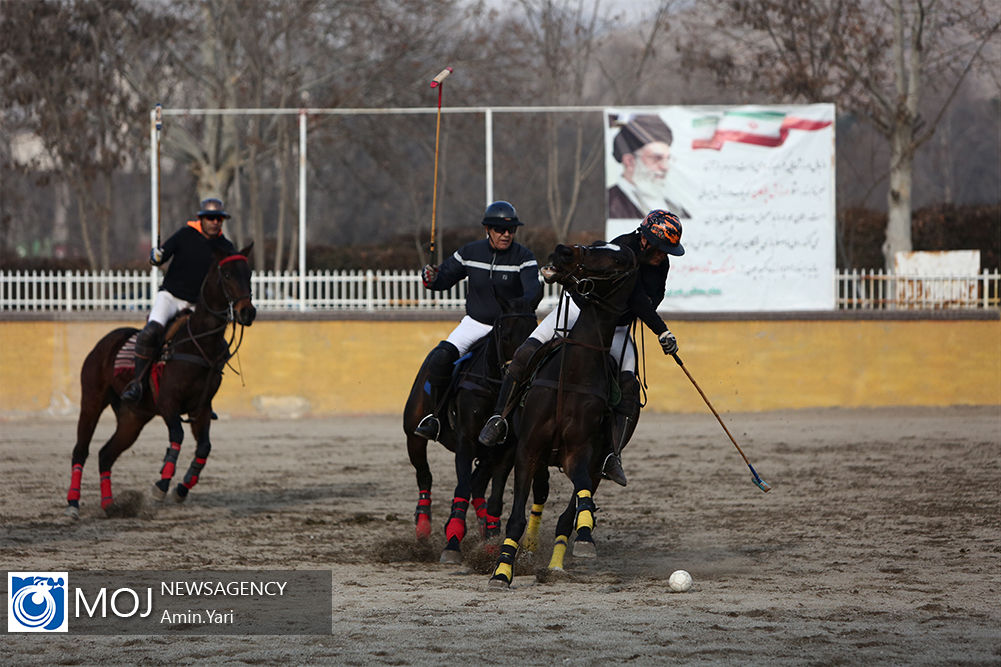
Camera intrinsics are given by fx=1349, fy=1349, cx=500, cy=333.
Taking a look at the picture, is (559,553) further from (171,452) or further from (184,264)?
(184,264)

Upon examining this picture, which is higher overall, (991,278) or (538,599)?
(991,278)

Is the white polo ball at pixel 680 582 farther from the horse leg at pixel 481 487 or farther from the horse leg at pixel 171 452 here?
the horse leg at pixel 171 452

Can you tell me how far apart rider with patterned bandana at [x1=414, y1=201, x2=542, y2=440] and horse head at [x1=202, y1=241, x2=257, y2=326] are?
2.37m

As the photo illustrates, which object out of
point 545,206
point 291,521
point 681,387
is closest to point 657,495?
point 291,521

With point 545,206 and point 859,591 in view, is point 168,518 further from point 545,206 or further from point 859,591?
point 545,206

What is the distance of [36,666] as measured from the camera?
622cm

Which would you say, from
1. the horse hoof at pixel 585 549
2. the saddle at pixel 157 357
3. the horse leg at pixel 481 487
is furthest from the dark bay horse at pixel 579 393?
the saddle at pixel 157 357

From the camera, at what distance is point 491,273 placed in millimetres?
9961

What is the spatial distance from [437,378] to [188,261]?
3915 millimetres

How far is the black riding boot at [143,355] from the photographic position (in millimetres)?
12102

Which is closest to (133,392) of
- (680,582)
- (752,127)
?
(680,582)

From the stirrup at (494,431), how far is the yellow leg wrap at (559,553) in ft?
2.53

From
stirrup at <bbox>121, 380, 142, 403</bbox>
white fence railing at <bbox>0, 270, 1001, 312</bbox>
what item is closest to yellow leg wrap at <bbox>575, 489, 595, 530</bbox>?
stirrup at <bbox>121, 380, 142, 403</bbox>

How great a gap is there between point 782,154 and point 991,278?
3673mm
